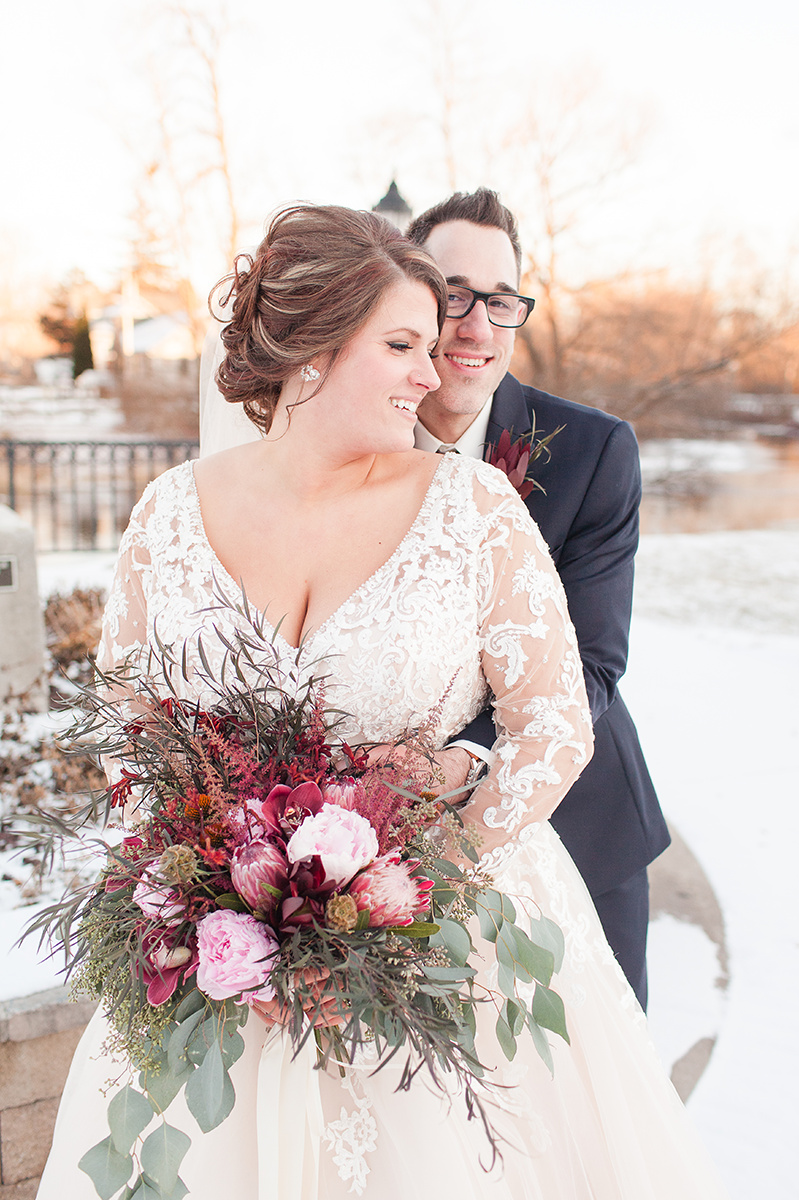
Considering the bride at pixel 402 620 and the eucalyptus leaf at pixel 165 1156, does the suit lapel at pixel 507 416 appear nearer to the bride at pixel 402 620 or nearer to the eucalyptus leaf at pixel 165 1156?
the bride at pixel 402 620

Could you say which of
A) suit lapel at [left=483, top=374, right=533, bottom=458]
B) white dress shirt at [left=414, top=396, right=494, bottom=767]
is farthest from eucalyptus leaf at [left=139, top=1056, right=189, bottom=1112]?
suit lapel at [left=483, top=374, right=533, bottom=458]

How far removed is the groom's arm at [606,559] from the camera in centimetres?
219

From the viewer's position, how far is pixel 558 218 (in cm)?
1805

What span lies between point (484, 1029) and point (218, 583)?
1.04 metres

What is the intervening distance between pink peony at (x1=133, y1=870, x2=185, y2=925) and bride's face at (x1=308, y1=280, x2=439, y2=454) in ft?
3.03

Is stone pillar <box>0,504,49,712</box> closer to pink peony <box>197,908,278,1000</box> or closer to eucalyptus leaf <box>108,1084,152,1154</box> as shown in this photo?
eucalyptus leaf <box>108,1084,152,1154</box>

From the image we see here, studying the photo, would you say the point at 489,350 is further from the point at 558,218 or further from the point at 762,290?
the point at 762,290

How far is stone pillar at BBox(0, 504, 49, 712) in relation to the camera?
173 inches

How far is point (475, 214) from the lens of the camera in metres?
2.27

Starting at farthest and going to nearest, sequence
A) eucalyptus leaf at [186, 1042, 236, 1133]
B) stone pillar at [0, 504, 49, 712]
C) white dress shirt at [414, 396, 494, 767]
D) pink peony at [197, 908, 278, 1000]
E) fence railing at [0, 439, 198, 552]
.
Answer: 1. fence railing at [0, 439, 198, 552]
2. stone pillar at [0, 504, 49, 712]
3. white dress shirt at [414, 396, 494, 767]
4. eucalyptus leaf at [186, 1042, 236, 1133]
5. pink peony at [197, 908, 278, 1000]

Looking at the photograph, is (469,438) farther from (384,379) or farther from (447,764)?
(447,764)

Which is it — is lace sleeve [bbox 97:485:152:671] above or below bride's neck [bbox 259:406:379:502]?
below

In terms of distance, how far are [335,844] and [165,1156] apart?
63cm

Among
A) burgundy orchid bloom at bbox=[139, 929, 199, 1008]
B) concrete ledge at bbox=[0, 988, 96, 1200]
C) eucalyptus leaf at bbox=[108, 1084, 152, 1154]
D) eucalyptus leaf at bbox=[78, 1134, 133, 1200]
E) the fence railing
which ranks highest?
burgundy orchid bloom at bbox=[139, 929, 199, 1008]
